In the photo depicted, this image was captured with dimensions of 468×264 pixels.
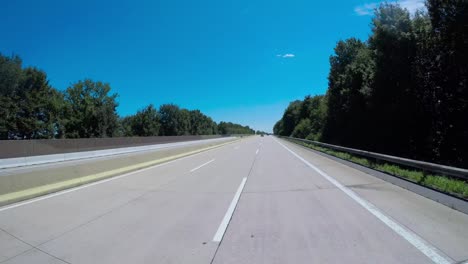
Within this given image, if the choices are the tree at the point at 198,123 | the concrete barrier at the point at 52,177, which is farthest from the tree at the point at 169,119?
the concrete barrier at the point at 52,177

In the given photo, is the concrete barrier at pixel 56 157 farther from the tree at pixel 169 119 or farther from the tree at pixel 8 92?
the tree at pixel 169 119

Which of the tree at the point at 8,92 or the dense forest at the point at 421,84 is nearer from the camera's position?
the dense forest at the point at 421,84

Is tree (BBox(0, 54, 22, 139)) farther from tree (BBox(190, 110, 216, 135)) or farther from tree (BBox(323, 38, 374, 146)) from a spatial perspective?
tree (BBox(190, 110, 216, 135))

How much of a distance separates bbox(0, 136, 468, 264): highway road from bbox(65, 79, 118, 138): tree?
67.2 m

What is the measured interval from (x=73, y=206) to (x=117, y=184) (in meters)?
3.76

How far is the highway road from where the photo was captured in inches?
178

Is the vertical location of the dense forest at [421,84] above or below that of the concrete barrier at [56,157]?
above

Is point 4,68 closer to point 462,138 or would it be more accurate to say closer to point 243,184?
point 243,184

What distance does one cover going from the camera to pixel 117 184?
11.8 metres

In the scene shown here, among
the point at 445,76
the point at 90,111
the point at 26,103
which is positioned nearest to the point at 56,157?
the point at 445,76

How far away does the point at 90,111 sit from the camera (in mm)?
71750

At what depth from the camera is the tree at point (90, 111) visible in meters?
69.9

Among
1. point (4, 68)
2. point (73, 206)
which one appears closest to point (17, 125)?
point (4, 68)

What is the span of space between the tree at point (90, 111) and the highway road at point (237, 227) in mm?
67198
